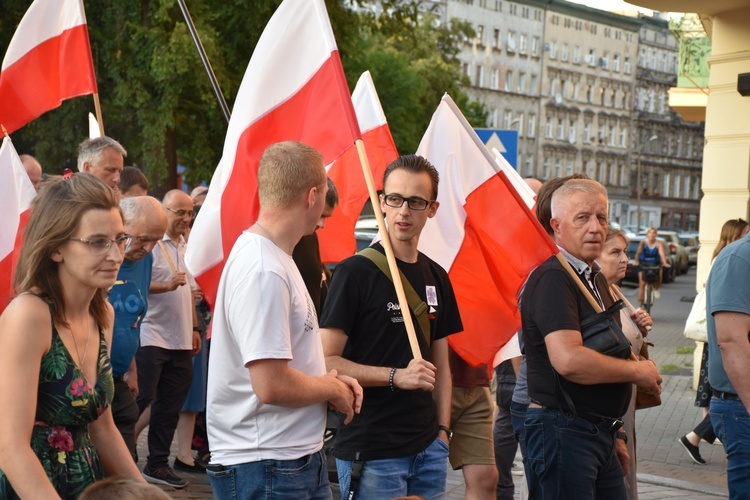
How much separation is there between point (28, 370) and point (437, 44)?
53274 mm

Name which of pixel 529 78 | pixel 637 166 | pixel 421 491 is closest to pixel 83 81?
pixel 421 491

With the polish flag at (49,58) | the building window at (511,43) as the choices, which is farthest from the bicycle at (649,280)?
the building window at (511,43)

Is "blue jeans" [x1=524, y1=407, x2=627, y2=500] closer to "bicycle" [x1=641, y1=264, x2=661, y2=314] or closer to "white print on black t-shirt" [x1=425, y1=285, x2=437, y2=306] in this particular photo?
"white print on black t-shirt" [x1=425, y1=285, x2=437, y2=306]

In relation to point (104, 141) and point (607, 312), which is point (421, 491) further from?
point (104, 141)

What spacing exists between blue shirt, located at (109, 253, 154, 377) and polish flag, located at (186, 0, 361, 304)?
1313 mm

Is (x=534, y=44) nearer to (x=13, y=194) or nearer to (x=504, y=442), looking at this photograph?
(x=504, y=442)

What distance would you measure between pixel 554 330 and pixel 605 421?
45 centimetres

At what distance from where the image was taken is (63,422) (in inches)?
129

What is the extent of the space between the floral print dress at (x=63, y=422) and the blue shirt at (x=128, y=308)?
2529 millimetres

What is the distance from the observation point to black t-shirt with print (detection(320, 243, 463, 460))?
4363 mm

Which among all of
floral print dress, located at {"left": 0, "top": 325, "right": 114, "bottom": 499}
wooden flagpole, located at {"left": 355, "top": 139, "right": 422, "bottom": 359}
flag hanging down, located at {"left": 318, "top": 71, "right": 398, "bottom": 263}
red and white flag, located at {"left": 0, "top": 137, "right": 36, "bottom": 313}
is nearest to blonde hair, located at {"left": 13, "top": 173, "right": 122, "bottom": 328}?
floral print dress, located at {"left": 0, "top": 325, "right": 114, "bottom": 499}

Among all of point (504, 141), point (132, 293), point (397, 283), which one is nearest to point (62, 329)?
point (397, 283)

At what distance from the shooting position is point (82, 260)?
3254mm

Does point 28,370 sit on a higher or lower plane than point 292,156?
lower
